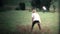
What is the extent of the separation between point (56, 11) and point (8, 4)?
73 centimetres

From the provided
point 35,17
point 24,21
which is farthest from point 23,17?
point 35,17

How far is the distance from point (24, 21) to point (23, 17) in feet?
0.21

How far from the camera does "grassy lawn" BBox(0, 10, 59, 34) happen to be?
2.95 metres

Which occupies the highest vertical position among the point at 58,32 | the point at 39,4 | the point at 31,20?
the point at 39,4

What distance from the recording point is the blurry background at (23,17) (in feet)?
9.66

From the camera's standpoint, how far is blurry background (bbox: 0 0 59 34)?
2943 mm

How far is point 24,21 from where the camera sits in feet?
9.73

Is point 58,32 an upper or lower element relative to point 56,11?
lower

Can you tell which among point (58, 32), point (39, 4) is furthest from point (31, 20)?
point (58, 32)

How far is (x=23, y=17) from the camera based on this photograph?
2.96m

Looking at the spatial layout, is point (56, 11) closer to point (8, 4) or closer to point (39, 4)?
point (39, 4)

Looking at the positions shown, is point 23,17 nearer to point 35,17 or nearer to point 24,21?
point 24,21

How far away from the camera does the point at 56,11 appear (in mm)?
2947

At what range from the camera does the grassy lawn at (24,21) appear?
2.95 metres
